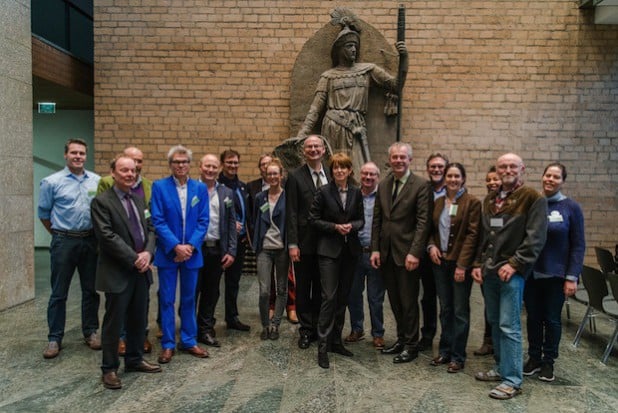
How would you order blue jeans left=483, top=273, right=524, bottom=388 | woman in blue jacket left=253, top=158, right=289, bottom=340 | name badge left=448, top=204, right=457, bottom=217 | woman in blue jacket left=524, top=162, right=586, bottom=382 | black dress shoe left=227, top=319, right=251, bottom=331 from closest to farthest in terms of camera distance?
1. blue jeans left=483, top=273, right=524, bottom=388
2. woman in blue jacket left=524, top=162, right=586, bottom=382
3. name badge left=448, top=204, right=457, bottom=217
4. woman in blue jacket left=253, top=158, right=289, bottom=340
5. black dress shoe left=227, top=319, right=251, bottom=331

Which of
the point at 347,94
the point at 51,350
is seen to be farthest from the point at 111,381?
the point at 347,94

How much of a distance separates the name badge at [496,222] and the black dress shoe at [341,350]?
1.47 m

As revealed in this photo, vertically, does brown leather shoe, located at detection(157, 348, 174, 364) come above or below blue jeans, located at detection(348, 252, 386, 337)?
below

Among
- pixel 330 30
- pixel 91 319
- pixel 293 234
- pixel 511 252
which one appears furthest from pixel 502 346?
pixel 330 30

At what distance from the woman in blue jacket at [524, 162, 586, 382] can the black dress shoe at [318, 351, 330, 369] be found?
139 centimetres

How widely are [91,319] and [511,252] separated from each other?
10.5 feet

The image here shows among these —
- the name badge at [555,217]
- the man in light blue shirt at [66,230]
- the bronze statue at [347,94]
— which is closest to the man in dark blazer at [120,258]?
the man in light blue shirt at [66,230]

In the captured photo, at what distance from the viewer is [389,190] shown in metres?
3.65

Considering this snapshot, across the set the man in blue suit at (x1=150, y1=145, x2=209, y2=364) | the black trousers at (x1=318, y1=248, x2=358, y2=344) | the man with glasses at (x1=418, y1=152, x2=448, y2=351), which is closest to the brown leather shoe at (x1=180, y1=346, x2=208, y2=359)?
the man in blue suit at (x1=150, y1=145, x2=209, y2=364)

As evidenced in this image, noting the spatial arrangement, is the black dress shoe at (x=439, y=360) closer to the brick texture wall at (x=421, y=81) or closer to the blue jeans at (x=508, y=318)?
the blue jeans at (x=508, y=318)

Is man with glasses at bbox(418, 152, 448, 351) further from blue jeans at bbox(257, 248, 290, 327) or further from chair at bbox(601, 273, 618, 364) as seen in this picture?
chair at bbox(601, 273, 618, 364)

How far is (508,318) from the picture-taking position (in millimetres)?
3014

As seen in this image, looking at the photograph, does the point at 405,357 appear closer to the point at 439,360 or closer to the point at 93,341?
the point at 439,360

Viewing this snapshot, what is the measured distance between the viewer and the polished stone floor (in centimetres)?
288
